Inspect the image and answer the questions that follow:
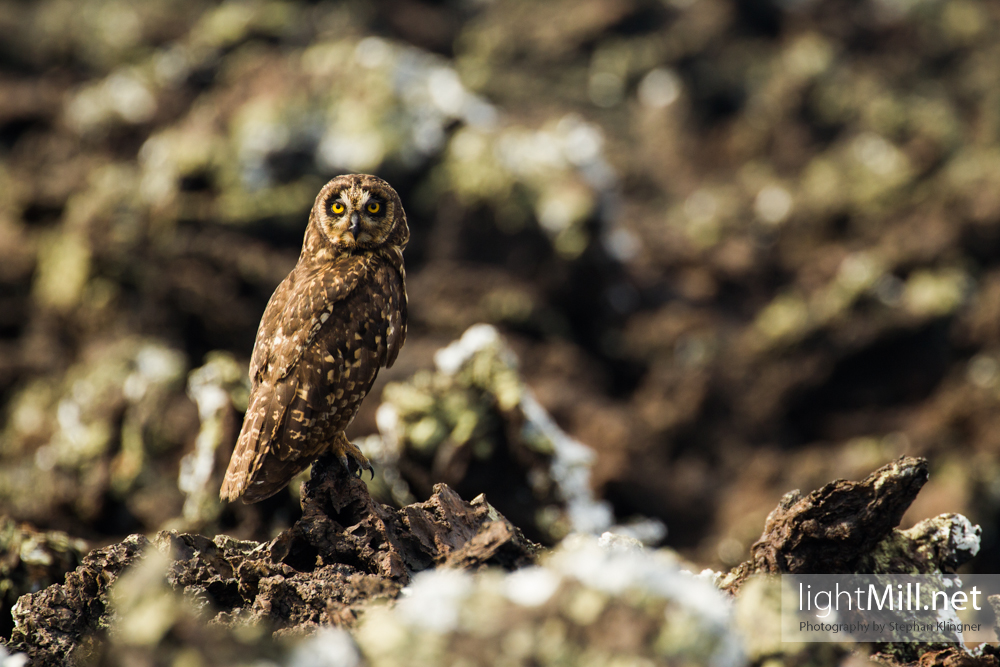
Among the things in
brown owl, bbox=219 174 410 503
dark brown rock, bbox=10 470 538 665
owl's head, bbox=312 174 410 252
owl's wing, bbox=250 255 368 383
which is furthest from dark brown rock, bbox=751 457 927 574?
owl's head, bbox=312 174 410 252

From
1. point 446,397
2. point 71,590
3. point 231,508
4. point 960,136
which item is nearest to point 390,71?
point 446,397

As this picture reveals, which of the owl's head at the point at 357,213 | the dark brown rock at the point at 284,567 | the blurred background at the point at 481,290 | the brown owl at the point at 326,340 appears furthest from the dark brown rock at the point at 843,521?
the blurred background at the point at 481,290

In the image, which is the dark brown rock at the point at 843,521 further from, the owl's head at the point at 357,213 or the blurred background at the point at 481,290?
the blurred background at the point at 481,290

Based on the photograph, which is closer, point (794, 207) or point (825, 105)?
point (794, 207)

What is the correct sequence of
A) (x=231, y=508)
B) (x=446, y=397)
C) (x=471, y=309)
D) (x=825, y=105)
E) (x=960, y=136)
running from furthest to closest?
1. (x=825, y=105)
2. (x=960, y=136)
3. (x=471, y=309)
4. (x=446, y=397)
5. (x=231, y=508)

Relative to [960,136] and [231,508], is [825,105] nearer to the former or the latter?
[960,136]

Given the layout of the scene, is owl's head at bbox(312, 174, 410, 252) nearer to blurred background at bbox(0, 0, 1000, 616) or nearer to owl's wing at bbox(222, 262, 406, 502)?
owl's wing at bbox(222, 262, 406, 502)

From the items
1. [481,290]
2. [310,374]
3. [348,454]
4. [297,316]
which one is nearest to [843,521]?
[348,454]

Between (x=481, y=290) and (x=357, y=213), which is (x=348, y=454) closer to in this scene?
(x=357, y=213)
